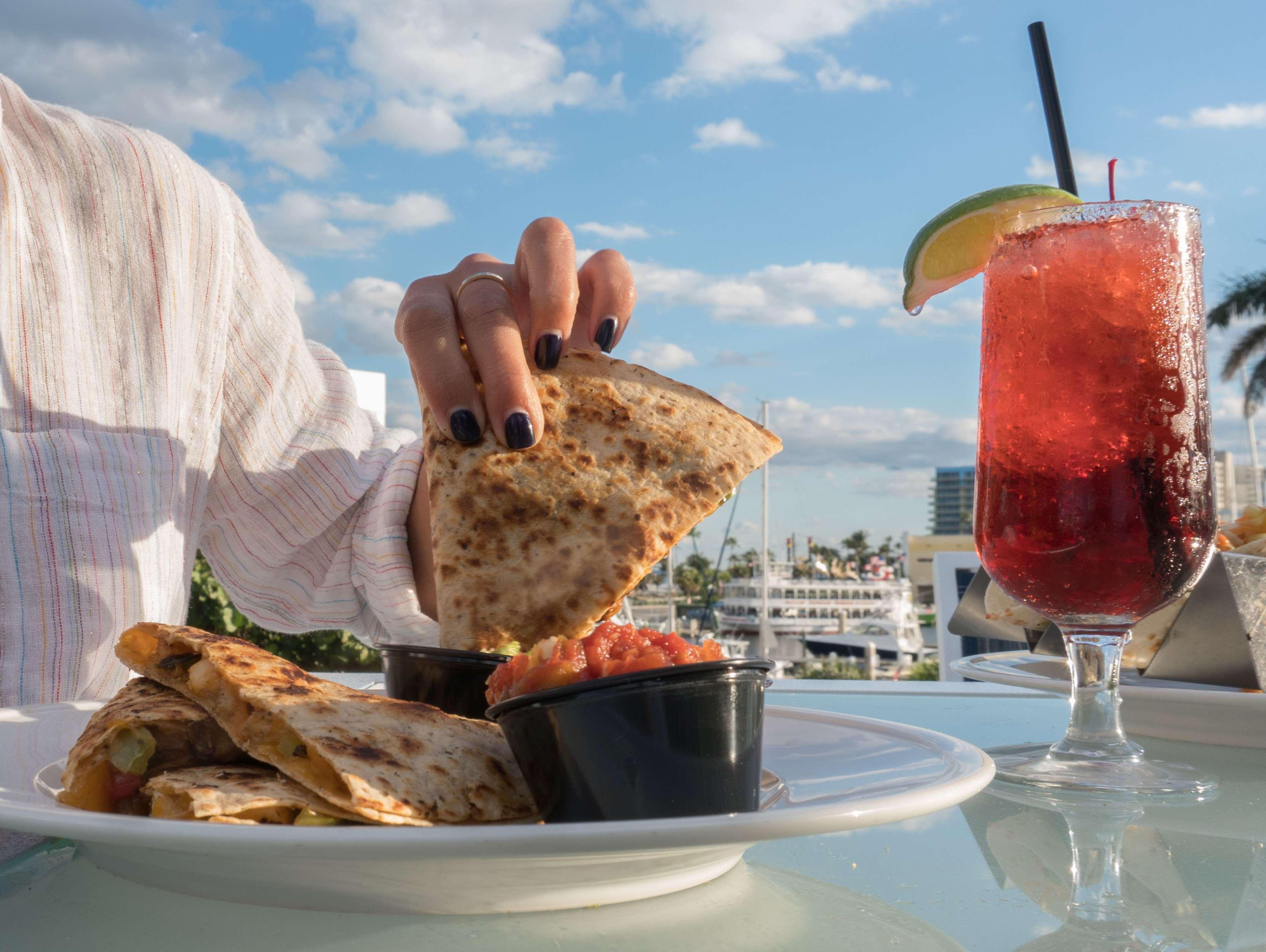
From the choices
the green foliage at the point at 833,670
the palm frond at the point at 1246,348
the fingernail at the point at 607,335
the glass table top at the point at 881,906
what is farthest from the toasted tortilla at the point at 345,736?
the palm frond at the point at 1246,348

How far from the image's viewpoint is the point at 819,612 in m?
42.5

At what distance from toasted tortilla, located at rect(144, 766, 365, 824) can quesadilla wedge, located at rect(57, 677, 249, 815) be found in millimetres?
78

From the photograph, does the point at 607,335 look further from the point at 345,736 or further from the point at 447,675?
the point at 345,736

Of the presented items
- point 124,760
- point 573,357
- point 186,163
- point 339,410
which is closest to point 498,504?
point 573,357

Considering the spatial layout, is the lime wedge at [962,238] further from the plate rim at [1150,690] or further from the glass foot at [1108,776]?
the glass foot at [1108,776]

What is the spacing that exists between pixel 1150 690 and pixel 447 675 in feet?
3.07

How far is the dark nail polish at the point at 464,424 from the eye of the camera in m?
1.49

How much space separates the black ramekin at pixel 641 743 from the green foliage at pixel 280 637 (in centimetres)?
842

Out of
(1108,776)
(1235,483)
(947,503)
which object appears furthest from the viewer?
(947,503)

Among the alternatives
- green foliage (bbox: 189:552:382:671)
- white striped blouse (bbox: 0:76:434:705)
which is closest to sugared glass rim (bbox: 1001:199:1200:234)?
white striped blouse (bbox: 0:76:434:705)

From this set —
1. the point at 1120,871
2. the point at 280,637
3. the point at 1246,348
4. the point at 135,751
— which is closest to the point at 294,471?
the point at 135,751

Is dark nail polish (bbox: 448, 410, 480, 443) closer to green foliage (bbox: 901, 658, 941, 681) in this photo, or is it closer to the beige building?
green foliage (bbox: 901, 658, 941, 681)

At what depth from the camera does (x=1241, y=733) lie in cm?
138

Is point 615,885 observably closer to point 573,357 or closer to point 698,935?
point 698,935
